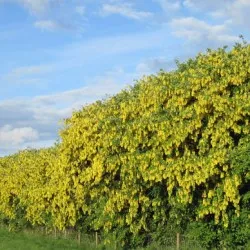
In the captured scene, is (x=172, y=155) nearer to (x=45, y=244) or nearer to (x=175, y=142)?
(x=175, y=142)

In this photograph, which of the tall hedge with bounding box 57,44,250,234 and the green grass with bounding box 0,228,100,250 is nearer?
the tall hedge with bounding box 57,44,250,234

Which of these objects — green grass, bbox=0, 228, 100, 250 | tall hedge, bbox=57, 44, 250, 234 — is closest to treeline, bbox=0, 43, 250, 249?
tall hedge, bbox=57, 44, 250, 234

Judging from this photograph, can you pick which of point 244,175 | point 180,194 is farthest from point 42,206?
point 244,175

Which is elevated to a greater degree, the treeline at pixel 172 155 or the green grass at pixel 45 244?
the treeline at pixel 172 155

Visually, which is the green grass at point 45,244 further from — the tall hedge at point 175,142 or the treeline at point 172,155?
the tall hedge at point 175,142

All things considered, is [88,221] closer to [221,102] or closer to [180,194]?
[180,194]

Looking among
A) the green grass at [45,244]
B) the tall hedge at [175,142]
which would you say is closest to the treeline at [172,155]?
the tall hedge at [175,142]

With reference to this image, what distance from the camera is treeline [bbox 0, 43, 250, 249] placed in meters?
16.1

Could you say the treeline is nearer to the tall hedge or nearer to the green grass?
the tall hedge

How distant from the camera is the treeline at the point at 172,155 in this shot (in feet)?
52.8

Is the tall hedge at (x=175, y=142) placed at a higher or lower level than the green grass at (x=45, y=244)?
higher

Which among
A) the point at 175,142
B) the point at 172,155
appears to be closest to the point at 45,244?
the point at 172,155

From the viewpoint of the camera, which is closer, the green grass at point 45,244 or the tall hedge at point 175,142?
the tall hedge at point 175,142

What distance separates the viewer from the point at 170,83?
17.7 m
